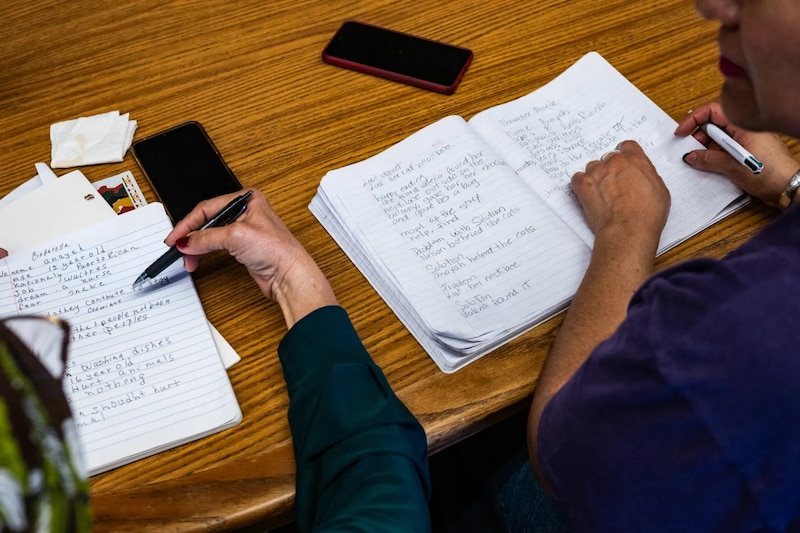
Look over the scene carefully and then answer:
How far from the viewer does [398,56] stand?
1.02 m

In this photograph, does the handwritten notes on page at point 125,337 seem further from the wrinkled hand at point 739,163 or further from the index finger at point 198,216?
Result: the wrinkled hand at point 739,163

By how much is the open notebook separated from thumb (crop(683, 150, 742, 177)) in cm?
1

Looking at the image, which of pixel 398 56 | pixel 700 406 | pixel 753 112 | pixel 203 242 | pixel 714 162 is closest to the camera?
pixel 700 406

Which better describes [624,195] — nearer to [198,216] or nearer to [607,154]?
[607,154]

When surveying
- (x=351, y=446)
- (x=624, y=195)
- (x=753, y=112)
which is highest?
(x=753, y=112)

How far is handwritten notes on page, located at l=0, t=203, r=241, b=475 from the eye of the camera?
686 millimetres

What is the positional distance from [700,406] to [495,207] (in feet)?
1.26

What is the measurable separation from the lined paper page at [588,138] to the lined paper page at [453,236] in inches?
1.4

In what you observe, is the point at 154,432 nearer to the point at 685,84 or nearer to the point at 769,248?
the point at 769,248

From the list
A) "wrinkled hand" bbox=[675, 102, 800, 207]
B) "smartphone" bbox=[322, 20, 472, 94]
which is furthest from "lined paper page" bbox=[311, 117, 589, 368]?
"wrinkled hand" bbox=[675, 102, 800, 207]

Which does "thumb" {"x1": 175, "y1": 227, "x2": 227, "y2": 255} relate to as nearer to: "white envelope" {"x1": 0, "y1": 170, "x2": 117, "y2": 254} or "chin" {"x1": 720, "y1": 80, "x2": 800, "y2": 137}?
"white envelope" {"x1": 0, "y1": 170, "x2": 117, "y2": 254}

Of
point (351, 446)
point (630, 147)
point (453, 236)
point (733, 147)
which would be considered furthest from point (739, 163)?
point (351, 446)

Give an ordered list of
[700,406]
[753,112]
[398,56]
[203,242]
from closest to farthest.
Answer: [700,406], [753,112], [203,242], [398,56]

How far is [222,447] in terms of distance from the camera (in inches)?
27.0
